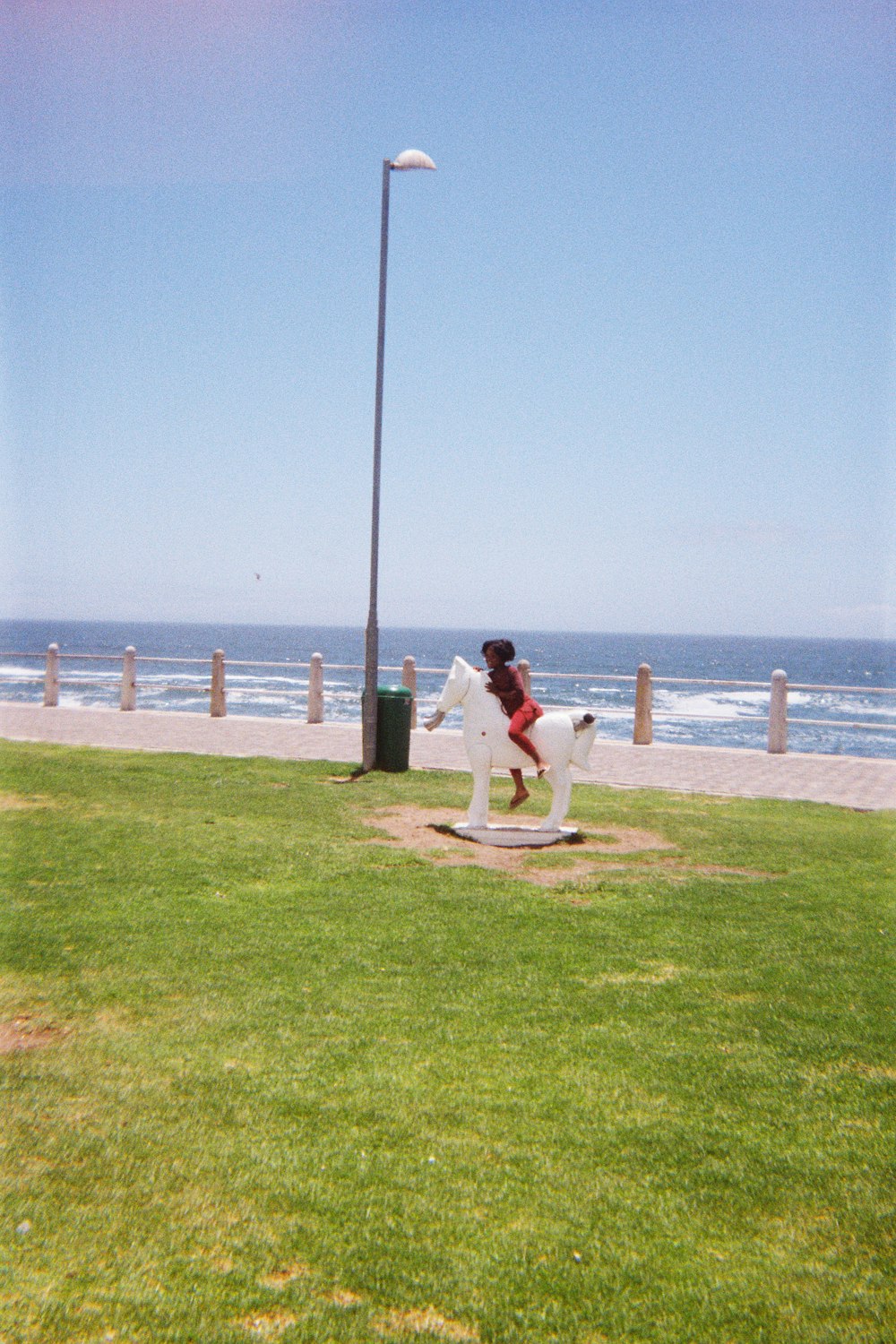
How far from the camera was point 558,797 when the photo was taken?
903 cm

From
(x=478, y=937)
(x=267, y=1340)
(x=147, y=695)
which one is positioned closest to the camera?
(x=267, y=1340)

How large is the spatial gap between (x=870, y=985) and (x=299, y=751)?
33.5 ft

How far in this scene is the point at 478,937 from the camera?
6090 mm

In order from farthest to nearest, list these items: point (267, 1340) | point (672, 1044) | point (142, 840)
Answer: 1. point (142, 840)
2. point (672, 1044)
3. point (267, 1340)

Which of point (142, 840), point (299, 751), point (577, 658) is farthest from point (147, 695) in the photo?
point (577, 658)

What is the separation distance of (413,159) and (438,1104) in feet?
36.8

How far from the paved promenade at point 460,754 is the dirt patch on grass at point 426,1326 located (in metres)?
9.63

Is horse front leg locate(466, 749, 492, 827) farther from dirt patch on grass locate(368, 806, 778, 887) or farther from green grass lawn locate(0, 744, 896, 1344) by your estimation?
green grass lawn locate(0, 744, 896, 1344)

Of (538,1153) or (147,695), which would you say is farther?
(147,695)

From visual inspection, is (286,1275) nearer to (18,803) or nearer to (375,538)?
(18,803)

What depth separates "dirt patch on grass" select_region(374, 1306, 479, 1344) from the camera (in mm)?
2752

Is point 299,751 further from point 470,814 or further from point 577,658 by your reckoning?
point 577,658

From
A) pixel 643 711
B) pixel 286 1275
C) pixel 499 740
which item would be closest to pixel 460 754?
pixel 643 711

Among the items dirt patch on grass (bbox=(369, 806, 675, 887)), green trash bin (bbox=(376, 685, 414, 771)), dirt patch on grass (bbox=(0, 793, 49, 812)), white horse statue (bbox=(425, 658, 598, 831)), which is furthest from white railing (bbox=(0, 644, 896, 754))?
white horse statue (bbox=(425, 658, 598, 831))
